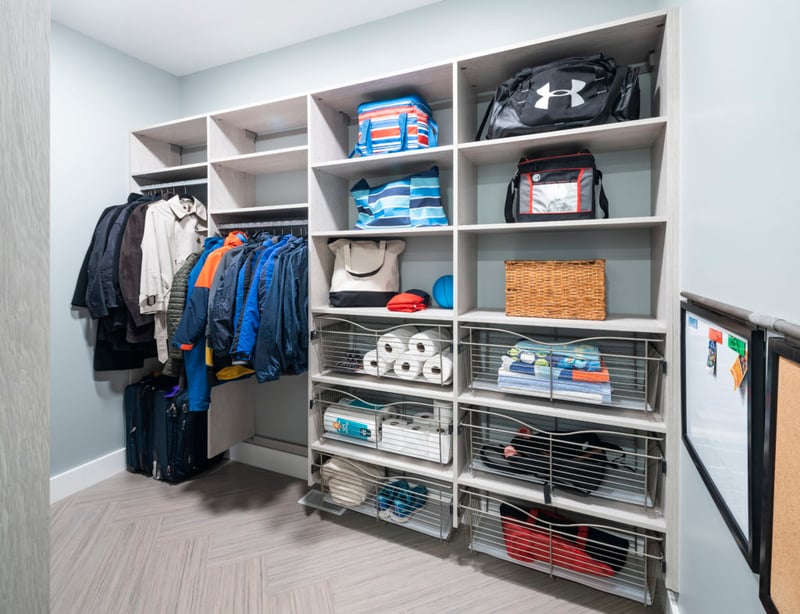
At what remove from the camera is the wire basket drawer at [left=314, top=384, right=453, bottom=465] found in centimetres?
199

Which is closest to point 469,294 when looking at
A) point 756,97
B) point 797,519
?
point 756,97

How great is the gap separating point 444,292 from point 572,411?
2.66 feet

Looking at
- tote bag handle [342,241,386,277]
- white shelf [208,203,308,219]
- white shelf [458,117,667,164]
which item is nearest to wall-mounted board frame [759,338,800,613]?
white shelf [458,117,667,164]

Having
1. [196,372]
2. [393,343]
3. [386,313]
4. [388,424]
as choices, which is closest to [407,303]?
[386,313]

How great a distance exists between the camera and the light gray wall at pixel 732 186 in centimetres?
70

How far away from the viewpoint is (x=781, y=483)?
65 cm

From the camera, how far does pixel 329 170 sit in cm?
225

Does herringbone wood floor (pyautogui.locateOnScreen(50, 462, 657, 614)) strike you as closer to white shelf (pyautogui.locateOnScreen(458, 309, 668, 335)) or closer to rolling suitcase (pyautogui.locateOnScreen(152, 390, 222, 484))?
rolling suitcase (pyautogui.locateOnScreen(152, 390, 222, 484))

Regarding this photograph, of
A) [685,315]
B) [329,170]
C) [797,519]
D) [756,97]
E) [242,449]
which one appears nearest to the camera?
[797,519]

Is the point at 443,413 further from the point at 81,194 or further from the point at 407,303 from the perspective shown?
the point at 81,194

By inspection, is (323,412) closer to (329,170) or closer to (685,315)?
(329,170)

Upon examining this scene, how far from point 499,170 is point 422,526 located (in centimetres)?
184

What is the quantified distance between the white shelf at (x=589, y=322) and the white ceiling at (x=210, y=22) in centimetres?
161

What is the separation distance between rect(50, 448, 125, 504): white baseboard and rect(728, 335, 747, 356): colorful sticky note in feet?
10.7
